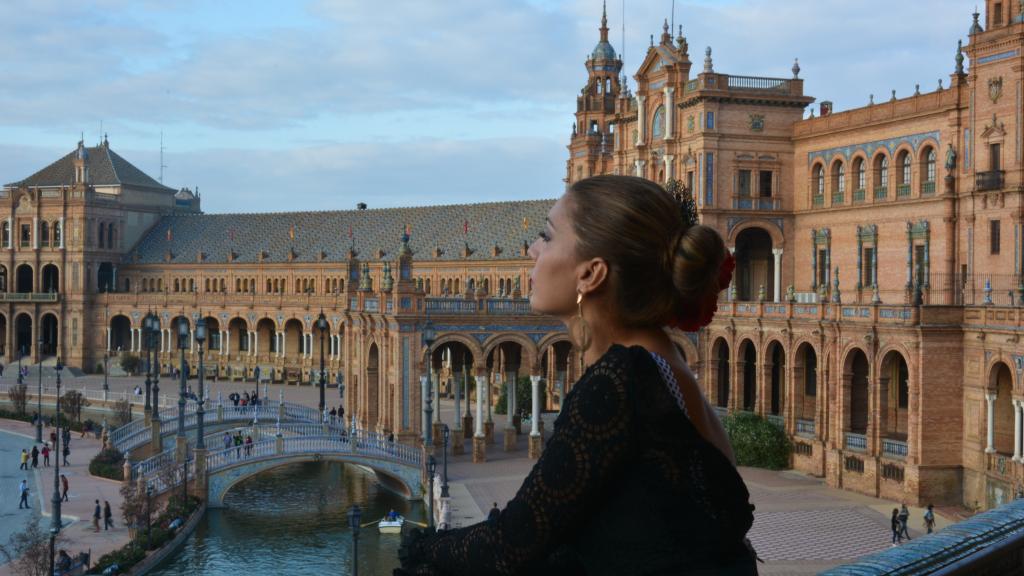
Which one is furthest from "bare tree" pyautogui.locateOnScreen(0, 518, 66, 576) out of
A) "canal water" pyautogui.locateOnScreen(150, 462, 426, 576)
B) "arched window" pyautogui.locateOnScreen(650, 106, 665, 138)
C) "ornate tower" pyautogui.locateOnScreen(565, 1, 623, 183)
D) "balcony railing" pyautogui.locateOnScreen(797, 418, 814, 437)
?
"ornate tower" pyautogui.locateOnScreen(565, 1, 623, 183)

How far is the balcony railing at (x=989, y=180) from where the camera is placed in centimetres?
4331

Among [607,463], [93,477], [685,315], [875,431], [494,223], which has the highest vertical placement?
[494,223]

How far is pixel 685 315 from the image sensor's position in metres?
3.89

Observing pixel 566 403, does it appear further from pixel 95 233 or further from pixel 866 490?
pixel 95 233

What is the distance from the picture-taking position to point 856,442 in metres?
43.5

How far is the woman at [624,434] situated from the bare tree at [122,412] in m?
67.0

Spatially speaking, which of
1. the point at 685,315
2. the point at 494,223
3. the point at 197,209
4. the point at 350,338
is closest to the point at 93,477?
the point at 350,338

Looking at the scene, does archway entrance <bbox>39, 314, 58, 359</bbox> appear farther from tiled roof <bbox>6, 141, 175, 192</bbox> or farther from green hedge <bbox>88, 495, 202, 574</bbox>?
green hedge <bbox>88, 495, 202, 574</bbox>

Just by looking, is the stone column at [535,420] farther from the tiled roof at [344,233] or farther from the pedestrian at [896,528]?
the tiled roof at [344,233]

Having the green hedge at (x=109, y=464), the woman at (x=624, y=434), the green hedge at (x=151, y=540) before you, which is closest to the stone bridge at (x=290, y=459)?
the green hedge at (x=151, y=540)

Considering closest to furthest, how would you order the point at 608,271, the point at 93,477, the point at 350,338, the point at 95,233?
the point at 608,271, the point at 93,477, the point at 350,338, the point at 95,233

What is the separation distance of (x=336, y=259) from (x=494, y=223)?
552 inches

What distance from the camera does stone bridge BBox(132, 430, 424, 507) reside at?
145ft

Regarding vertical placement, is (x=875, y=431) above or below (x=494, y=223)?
below
